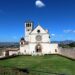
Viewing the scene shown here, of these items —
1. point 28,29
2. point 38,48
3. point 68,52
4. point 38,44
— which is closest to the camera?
point 68,52

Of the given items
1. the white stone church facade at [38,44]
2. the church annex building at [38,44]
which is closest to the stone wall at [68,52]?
the church annex building at [38,44]

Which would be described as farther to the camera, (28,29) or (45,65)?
(28,29)

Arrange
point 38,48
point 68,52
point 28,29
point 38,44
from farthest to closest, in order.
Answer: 1. point 28,29
2. point 38,44
3. point 38,48
4. point 68,52

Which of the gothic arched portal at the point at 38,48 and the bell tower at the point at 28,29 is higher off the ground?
the bell tower at the point at 28,29

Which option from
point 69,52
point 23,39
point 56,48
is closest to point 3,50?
point 23,39

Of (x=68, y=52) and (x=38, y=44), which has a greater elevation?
(x=38, y=44)

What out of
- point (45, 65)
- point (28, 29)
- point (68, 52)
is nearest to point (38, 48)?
point (28, 29)

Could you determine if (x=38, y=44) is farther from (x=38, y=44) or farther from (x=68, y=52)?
(x=68, y=52)

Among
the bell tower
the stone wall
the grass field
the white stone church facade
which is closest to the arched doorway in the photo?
the white stone church facade

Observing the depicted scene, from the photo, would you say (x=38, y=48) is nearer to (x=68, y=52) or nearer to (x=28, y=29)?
(x=28, y=29)

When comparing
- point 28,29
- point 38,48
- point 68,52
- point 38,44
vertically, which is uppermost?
A: point 28,29

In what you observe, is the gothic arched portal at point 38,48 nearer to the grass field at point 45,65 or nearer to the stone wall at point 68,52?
the stone wall at point 68,52

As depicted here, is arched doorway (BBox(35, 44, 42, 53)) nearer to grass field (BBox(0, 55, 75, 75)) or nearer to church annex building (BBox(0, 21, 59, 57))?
church annex building (BBox(0, 21, 59, 57))

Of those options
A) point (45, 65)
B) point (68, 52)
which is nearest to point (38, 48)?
point (68, 52)
